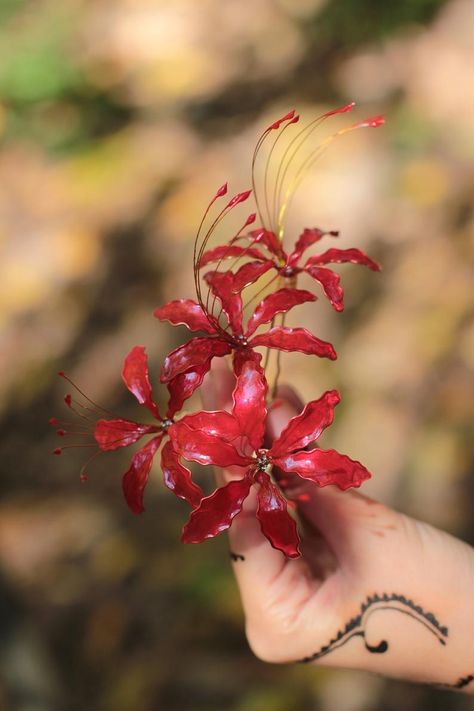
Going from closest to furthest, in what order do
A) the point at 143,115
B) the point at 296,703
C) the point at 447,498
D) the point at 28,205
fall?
the point at 296,703 < the point at 447,498 < the point at 28,205 < the point at 143,115

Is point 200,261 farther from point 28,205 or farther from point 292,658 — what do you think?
point 28,205

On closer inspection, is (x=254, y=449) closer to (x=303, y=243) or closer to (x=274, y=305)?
(x=274, y=305)

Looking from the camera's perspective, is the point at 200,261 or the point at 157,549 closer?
the point at 200,261

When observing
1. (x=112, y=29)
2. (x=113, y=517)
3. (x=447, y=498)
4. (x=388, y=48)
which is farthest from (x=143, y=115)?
(x=447, y=498)

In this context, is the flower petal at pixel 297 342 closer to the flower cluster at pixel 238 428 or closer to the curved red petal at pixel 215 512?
the flower cluster at pixel 238 428

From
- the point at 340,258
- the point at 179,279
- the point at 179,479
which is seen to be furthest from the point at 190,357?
the point at 179,279

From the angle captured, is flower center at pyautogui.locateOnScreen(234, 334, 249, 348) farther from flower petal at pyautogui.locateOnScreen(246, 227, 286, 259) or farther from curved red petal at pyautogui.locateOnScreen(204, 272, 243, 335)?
flower petal at pyautogui.locateOnScreen(246, 227, 286, 259)

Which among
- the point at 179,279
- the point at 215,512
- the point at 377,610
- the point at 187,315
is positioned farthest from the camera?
the point at 179,279
